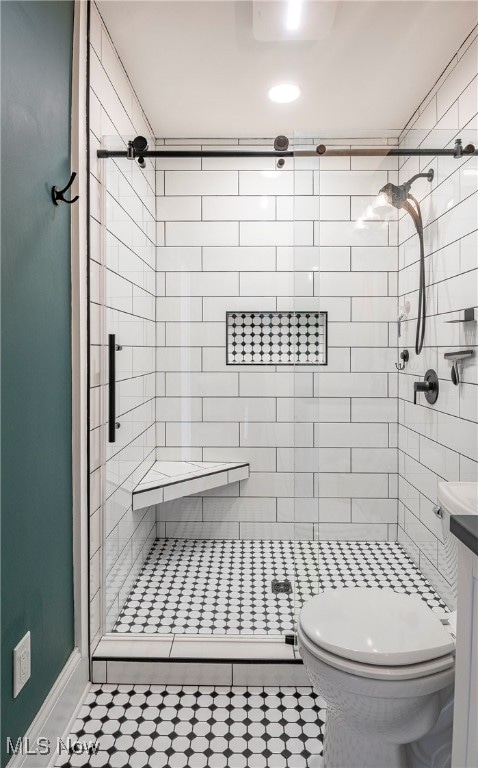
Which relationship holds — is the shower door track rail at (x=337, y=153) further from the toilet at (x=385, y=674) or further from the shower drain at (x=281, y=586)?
the shower drain at (x=281, y=586)

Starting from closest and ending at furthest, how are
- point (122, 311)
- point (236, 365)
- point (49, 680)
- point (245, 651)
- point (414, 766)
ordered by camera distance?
1. point (414, 766)
2. point (49, 680)
3. point (245, 651)
4. point (122, 311)
5. point (236, 365)

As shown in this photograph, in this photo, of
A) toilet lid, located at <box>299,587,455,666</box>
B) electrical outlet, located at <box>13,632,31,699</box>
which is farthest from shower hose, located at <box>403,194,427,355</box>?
electrical outlet, located at <box>13,632,31,699</box>

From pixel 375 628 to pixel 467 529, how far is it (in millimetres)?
571

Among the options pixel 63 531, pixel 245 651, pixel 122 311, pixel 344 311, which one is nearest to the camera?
pixel 63 531

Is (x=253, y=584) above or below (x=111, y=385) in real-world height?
below

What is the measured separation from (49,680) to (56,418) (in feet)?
2.59

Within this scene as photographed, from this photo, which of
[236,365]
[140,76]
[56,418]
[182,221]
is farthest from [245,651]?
[140,76]

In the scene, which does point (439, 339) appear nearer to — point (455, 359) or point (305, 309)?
point (455, 359)

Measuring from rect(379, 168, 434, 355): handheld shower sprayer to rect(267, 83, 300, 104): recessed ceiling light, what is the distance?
0.92m

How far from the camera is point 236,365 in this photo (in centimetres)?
234

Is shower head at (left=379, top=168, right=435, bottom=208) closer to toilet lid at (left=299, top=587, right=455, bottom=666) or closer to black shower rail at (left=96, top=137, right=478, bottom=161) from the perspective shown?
black shower rail at (left=96, top=137, right=478, bottom=161)

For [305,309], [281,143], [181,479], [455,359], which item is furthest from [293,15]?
[181,479]

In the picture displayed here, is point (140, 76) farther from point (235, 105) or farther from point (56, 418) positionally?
point (56, 418)

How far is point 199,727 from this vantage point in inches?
57.0
